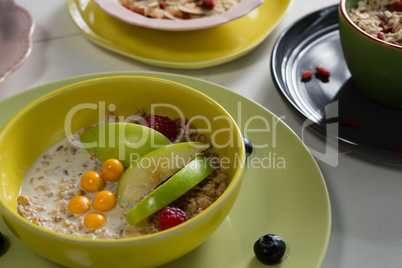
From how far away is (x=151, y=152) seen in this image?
750 mm

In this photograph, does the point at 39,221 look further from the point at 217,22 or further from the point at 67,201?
the point at 217,22

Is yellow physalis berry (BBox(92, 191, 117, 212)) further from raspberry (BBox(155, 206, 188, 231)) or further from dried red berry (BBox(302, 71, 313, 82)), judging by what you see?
dried red berry (BBox(302, 71, 313, 82))

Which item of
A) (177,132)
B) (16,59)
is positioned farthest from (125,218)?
(16,59)

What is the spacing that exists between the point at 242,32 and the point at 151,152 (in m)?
0.55

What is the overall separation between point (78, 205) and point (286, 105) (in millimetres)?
461

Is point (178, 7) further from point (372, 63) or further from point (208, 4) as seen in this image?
point (372, 63)

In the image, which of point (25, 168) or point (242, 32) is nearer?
point (25, 168)

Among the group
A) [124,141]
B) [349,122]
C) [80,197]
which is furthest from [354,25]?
[80,197]

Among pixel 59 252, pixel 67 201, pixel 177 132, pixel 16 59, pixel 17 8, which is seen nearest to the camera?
pixel 59 252

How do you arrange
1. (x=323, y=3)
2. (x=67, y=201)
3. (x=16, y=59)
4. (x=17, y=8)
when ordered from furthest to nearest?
1. (x=323, y=3)
2. (x=17, y=8)
3. (x=16, y=59)
4. (x=67, y=201)

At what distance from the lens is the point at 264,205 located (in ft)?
2.53

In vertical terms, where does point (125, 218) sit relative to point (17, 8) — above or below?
below

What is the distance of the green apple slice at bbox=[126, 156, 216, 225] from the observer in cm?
68

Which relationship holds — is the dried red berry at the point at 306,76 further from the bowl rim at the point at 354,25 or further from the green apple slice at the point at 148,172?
the green apple slice at the point at 148,172
